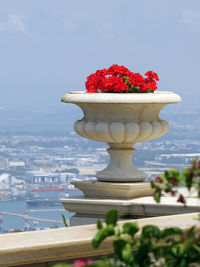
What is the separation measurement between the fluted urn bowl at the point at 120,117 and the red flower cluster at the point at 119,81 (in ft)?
0.54

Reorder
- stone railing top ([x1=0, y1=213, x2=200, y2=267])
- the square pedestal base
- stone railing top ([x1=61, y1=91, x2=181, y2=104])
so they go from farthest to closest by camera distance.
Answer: the square pedestal base < stone railing top ([x1=61, y1=91, x2=181, y2=104]) < stone railing top ([x1=0, y1=213, x2=200, y2=267])

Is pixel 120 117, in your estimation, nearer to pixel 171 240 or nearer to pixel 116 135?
pixel 116 135

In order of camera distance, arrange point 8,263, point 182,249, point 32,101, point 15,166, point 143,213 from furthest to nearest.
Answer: point 32,101 → point 15,166 → point 143,213 → point 8,263 → point 182,249

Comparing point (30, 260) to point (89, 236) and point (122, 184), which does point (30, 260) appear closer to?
point (89, 236)

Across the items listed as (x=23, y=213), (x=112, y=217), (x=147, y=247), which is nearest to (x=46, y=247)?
(x=112, y=217)

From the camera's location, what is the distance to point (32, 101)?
147250 mm

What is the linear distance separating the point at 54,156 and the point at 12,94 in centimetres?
7792

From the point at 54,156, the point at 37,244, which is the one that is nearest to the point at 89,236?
the point at 37,244

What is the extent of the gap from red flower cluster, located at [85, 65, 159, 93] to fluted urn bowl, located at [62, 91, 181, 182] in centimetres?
17

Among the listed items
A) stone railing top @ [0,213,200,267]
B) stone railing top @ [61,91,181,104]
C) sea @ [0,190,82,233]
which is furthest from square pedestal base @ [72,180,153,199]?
sea @ [0,190,82,233]

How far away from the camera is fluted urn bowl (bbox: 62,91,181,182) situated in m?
7.05

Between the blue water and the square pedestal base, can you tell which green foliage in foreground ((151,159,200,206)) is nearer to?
the square pedestal base

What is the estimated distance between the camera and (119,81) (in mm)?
7305

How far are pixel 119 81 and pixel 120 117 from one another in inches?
14.5
